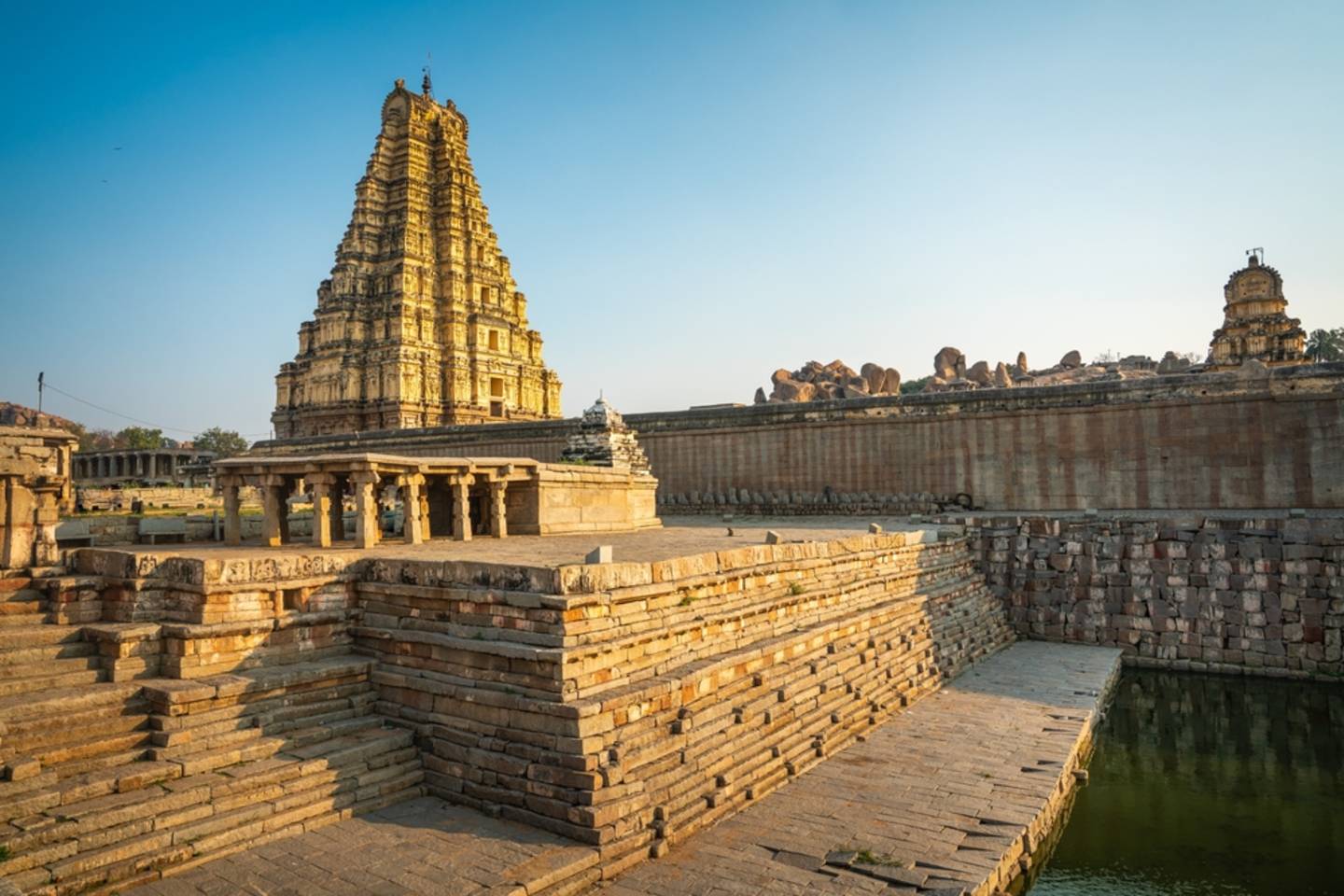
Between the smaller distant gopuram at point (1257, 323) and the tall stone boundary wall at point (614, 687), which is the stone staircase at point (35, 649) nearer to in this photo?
the tall stone boundary wall at point (614, 687)

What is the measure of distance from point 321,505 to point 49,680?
14.1 ft

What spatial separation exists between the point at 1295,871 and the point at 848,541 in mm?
5974

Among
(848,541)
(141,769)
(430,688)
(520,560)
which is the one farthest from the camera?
(848,541)

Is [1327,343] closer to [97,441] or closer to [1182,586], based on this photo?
[1182,586]

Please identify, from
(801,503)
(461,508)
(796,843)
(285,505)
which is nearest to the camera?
(796,843)

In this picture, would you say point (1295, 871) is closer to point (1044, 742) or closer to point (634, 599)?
point (1044, 742)

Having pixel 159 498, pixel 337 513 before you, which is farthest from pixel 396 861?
pixel 159 498

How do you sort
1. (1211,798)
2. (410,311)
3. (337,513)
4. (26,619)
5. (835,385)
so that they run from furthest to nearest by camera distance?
(835,385) < (410,311) < (337,513) < (1211,798) < (26,619)

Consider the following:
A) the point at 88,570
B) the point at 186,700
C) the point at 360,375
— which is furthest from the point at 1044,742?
the point at 360,375

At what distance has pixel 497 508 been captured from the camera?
14.4 m

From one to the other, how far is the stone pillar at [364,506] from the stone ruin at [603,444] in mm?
6849

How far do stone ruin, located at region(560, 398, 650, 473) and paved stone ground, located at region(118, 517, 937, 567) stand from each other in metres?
2.04

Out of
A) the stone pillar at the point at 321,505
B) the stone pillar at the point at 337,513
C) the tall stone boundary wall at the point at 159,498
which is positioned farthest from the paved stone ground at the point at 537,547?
the tall stone boundary wall at the point at 159,498

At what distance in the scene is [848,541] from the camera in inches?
475
